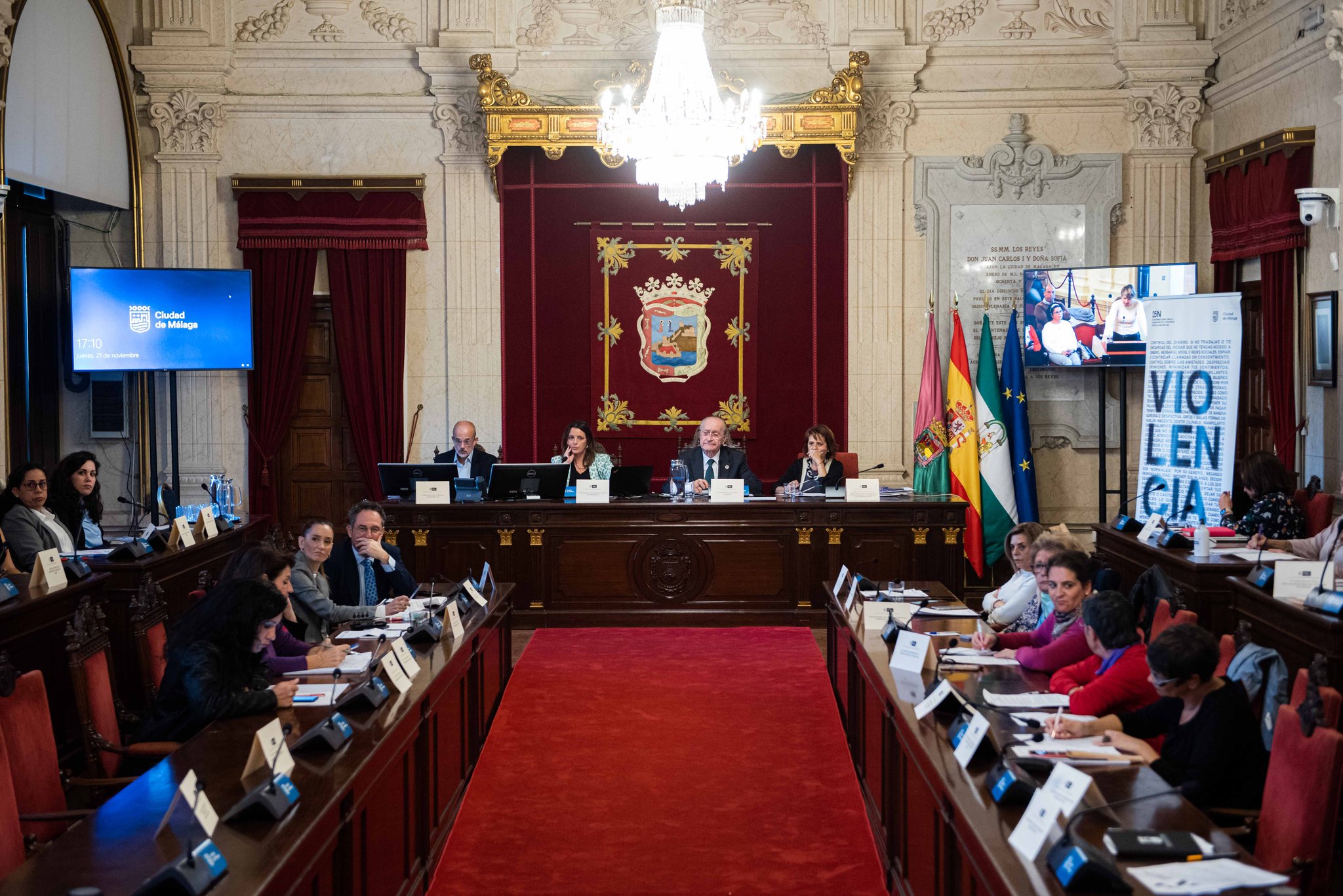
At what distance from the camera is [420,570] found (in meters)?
8.20

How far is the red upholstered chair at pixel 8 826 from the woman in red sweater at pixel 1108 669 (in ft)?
9.94

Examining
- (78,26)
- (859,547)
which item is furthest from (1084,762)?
(78,26)

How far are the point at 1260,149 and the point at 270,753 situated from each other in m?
7.84

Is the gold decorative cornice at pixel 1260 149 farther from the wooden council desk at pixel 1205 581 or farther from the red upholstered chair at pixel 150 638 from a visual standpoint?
the red upholstered chair at pixel 150 638

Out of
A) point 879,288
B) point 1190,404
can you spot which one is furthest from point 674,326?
point 1190,404

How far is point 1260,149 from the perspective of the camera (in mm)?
8359

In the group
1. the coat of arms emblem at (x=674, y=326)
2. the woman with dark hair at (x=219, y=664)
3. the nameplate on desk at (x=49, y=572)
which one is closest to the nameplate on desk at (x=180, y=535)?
the nameplate on desk at (x=49, y=572)

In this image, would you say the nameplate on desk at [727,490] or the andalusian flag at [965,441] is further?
the andalusian flag at [965,441]

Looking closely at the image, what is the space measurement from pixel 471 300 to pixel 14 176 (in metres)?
3.39

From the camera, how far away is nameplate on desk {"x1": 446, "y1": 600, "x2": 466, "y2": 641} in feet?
16.6

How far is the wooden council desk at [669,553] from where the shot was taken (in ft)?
26.7

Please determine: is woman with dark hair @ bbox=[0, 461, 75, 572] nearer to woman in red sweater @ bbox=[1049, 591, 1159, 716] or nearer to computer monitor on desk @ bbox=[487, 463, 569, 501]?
computer monitor on desk @ bbox=[487, 463, 569, 501]

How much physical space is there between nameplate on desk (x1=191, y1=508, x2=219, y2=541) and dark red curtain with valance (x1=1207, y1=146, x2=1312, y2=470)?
6.84 metres

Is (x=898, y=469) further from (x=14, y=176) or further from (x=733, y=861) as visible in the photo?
(x=14, y=176)
